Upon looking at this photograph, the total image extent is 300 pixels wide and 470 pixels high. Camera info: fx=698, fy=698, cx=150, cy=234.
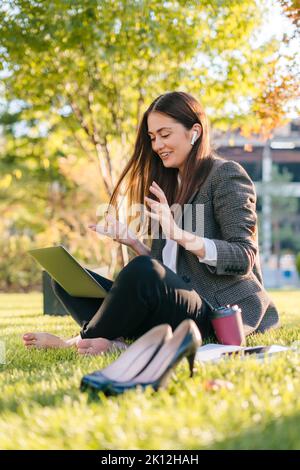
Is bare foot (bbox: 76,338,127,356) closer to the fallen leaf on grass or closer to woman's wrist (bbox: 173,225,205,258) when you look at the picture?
woman's wrist (bbox: 173,225,205,258)

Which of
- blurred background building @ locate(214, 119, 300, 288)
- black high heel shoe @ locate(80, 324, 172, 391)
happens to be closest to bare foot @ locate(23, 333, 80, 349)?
black high heel shoe @ locate(80, 324, 172, 391)

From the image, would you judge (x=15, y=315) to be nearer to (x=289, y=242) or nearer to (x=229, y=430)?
(x=229, y=430)

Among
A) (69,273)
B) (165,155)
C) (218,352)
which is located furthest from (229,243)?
(69,273)

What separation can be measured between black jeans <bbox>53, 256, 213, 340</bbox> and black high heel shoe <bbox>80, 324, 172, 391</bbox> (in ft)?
1.37

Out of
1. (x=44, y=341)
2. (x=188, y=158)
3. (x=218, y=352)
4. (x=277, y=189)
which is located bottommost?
(x=277, y=189)

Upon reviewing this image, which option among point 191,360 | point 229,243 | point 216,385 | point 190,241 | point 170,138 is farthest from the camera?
point 170,138

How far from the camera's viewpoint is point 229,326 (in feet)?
9.43

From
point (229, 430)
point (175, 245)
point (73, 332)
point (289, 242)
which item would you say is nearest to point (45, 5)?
point (73, 332)

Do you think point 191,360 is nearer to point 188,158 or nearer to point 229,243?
point 229,243

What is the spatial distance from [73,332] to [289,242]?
106 ft

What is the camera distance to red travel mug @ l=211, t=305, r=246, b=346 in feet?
9.42

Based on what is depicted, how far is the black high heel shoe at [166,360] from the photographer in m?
1.97

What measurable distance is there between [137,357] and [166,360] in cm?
17

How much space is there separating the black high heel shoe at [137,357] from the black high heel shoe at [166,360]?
28mm
